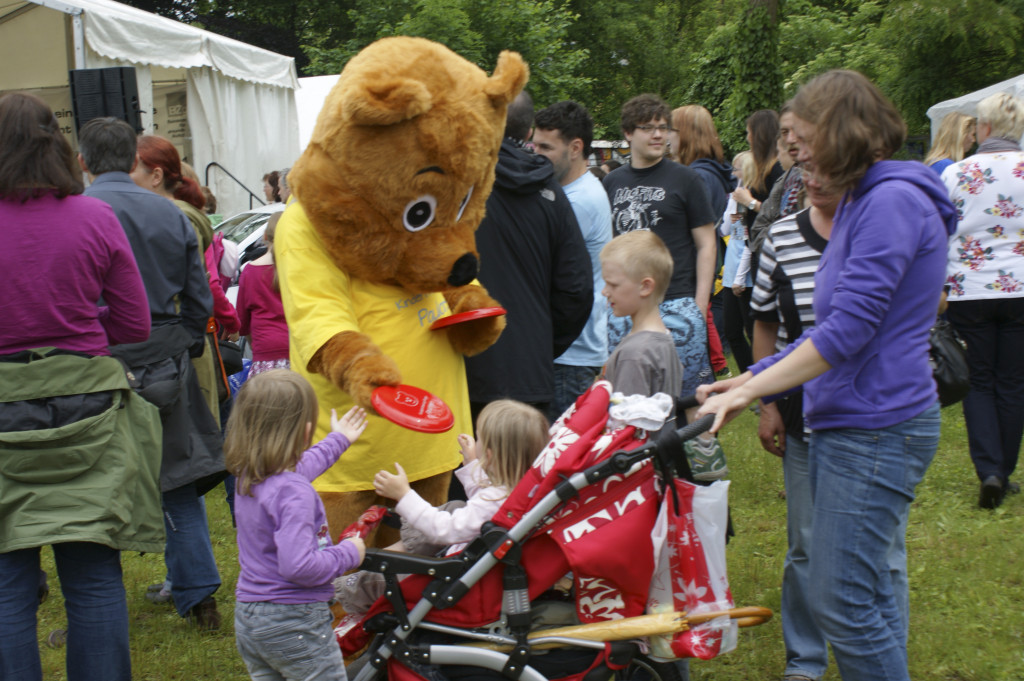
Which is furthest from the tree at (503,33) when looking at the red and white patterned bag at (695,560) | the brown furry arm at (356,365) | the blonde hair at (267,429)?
the red and white patterned bag at (695,560)

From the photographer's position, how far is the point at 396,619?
9.48 feet

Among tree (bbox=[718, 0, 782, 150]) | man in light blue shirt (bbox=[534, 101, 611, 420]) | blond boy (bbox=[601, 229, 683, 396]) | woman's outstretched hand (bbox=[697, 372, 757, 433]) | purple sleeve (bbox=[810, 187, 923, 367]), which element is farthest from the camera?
tree (bbox=[718, 0, 782, 150])

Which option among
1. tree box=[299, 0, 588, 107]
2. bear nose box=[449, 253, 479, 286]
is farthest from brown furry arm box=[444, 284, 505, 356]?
tree box=[299, 0, 588, 107]

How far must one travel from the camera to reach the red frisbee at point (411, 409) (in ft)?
9.06

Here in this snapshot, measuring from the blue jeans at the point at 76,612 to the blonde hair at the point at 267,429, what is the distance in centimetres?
70

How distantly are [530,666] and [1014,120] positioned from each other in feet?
14.4

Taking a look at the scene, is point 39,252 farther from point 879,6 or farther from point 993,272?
point 879,6

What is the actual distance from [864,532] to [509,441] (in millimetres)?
1069

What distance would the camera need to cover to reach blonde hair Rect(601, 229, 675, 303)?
3387 millimetres

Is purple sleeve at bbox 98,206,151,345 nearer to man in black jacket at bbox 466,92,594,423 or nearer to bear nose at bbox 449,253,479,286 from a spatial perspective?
bear nose at bbox 449,253,479,286

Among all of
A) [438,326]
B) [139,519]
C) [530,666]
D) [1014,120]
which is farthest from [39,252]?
[1014,120]

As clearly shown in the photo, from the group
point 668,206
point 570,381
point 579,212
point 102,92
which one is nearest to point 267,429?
point 570,381

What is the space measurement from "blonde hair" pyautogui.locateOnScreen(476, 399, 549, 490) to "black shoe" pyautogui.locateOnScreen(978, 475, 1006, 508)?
3.40 metres

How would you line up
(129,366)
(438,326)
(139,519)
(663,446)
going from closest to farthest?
(663,446) → (139,519) → (438,326) → (129,366)
